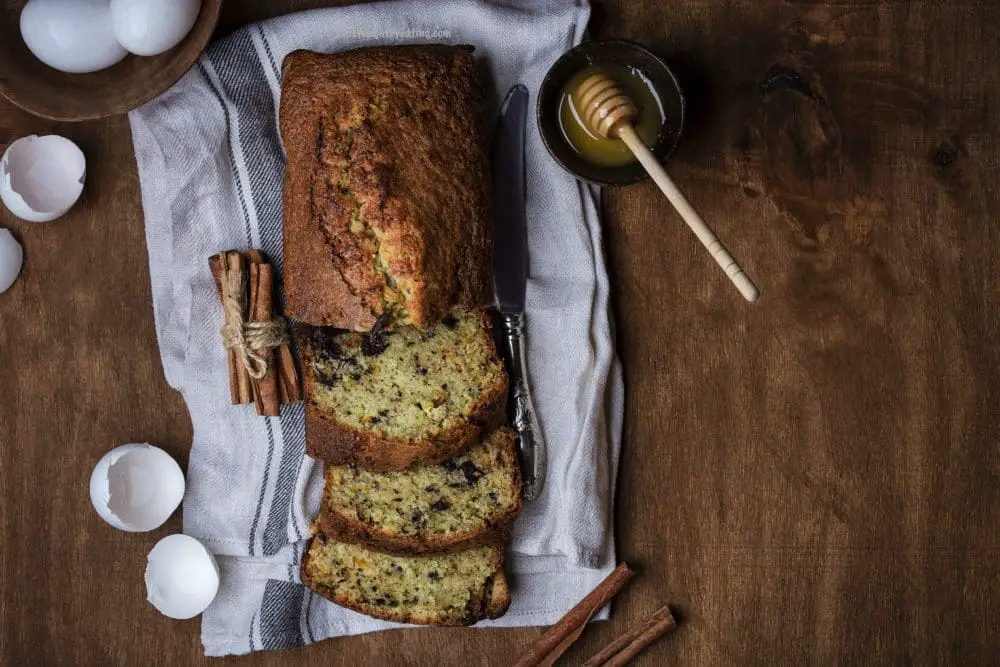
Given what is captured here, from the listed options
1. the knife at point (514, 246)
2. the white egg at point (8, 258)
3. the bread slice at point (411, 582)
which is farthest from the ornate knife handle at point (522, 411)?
the white egg at point (8, 258)

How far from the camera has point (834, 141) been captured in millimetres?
2373

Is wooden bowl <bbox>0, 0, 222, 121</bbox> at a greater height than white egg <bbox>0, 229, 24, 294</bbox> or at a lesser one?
greater

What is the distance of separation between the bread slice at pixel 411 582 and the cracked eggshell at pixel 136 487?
0.45 metres

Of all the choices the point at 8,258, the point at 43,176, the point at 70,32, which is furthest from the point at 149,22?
the point at 8,258

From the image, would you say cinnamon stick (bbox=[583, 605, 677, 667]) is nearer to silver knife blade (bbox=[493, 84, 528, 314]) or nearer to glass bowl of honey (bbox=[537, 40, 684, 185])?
silver knife blade (bbox=[493, 84, 528, 314])

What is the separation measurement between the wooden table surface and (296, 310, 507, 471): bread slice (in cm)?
51

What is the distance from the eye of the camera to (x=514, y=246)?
2.29 meters

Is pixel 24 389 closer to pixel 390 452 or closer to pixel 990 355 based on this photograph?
pixel 390 452

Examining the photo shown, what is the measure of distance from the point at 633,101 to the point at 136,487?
1.76m

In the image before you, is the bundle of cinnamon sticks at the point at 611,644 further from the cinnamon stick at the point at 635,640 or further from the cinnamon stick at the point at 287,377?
the cinnamon stick at the point at 287,377

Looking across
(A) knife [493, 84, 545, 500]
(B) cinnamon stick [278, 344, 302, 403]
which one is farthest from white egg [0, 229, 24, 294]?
(A) knife [493, 84, 545, 500]

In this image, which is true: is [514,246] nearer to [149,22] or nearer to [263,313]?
[263,313]

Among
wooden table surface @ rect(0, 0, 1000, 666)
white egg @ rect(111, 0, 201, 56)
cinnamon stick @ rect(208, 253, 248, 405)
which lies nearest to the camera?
white egg @ rect(111, 0, 201, 56)

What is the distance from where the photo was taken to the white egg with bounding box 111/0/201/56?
194cm
